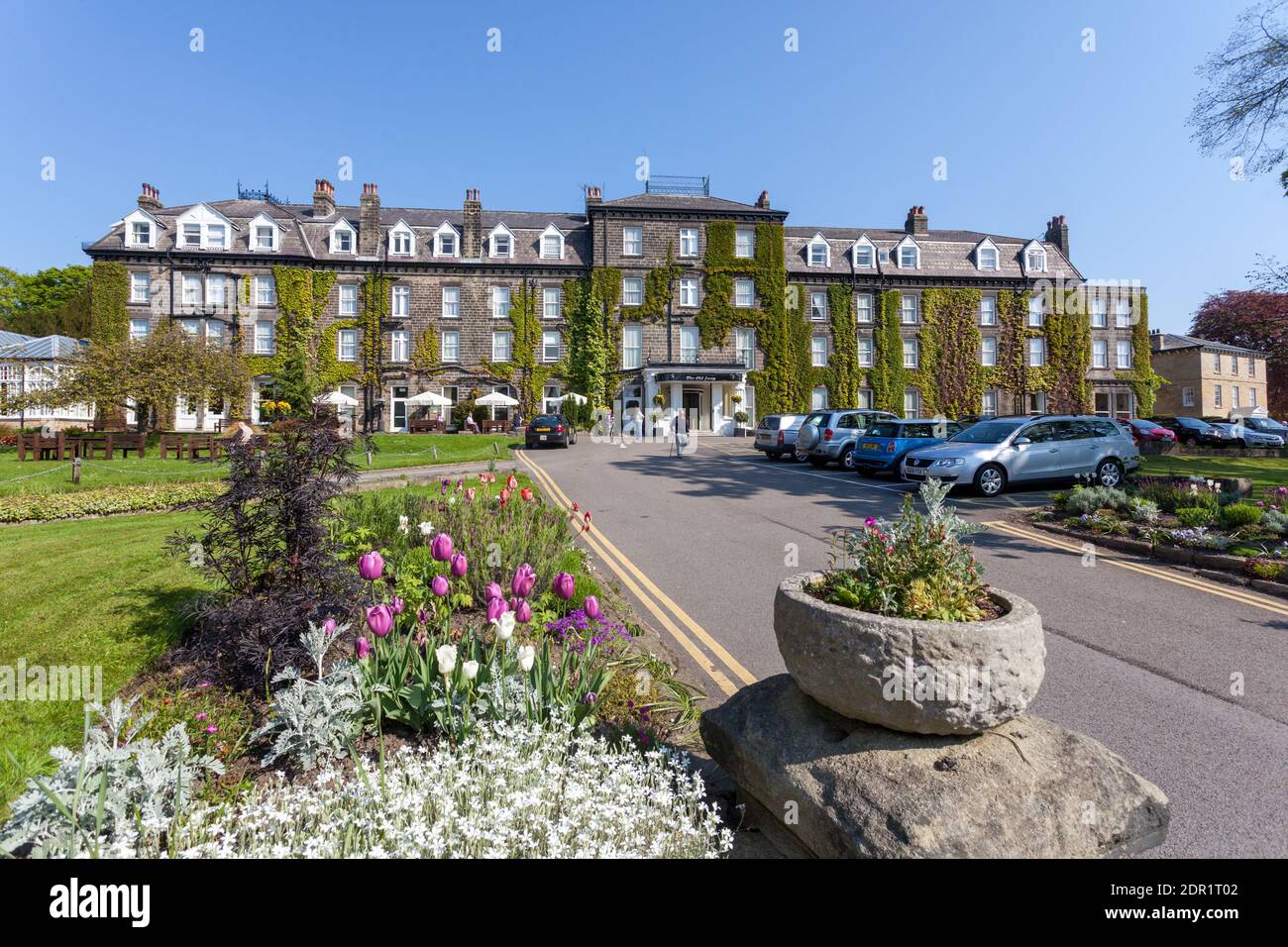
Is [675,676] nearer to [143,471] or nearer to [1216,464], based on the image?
[143,471]

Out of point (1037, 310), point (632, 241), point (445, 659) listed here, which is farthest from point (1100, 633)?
point (1037, 310)

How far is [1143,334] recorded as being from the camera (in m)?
45.0

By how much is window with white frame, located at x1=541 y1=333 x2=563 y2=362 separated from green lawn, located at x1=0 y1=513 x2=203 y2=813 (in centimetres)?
3396

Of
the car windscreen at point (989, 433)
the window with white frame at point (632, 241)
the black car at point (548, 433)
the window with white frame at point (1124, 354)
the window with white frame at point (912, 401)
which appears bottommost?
the car windscreen at point (989, 433)

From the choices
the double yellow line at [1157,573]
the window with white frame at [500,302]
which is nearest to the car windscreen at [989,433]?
the double yellow line at [1157,573]

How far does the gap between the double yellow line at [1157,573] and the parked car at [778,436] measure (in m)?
11.8

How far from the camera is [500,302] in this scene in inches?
1586

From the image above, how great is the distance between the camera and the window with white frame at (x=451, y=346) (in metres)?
40.1

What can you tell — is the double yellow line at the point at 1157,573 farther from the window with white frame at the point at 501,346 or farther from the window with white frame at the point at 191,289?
the window with white frame at the point at 191,289

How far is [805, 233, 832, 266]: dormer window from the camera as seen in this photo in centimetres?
4378

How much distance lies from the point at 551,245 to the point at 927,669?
4256 cm

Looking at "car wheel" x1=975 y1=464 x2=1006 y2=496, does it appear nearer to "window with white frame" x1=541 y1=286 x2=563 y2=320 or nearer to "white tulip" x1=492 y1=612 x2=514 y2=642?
"white tulip" x1=492 y1=612 x2=514 y2=642

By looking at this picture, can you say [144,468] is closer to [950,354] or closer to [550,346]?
[550,346]
